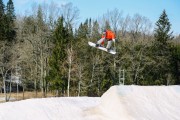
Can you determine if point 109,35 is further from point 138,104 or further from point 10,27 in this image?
point 10,27

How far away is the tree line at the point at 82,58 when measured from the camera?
47.2 m

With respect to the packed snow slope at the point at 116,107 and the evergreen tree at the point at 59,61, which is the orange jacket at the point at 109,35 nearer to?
the packed snow slope at the point at 116,107

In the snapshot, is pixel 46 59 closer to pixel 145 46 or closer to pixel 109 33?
pixel 145 46

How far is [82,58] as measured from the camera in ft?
163

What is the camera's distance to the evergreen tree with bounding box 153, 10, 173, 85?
55875 millimetres

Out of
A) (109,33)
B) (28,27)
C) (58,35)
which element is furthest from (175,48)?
(109,33)

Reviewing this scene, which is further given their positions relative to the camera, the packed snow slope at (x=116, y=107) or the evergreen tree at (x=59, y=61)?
the evergreen tree at (x=59, y=61)

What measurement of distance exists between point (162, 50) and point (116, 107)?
43465 mm

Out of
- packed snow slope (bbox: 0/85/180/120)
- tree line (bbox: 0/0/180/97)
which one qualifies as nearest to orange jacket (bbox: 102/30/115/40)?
packed snow slope (bbox: 0/85/180/120)

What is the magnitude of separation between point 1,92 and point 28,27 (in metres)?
14.8

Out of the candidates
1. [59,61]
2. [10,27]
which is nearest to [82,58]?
[59,61]

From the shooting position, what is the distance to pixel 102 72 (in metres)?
48.6

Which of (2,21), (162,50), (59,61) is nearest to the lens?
(59,61)

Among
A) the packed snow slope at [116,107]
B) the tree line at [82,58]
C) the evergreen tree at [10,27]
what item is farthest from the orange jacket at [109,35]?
the evergreen tree at [10,27]
